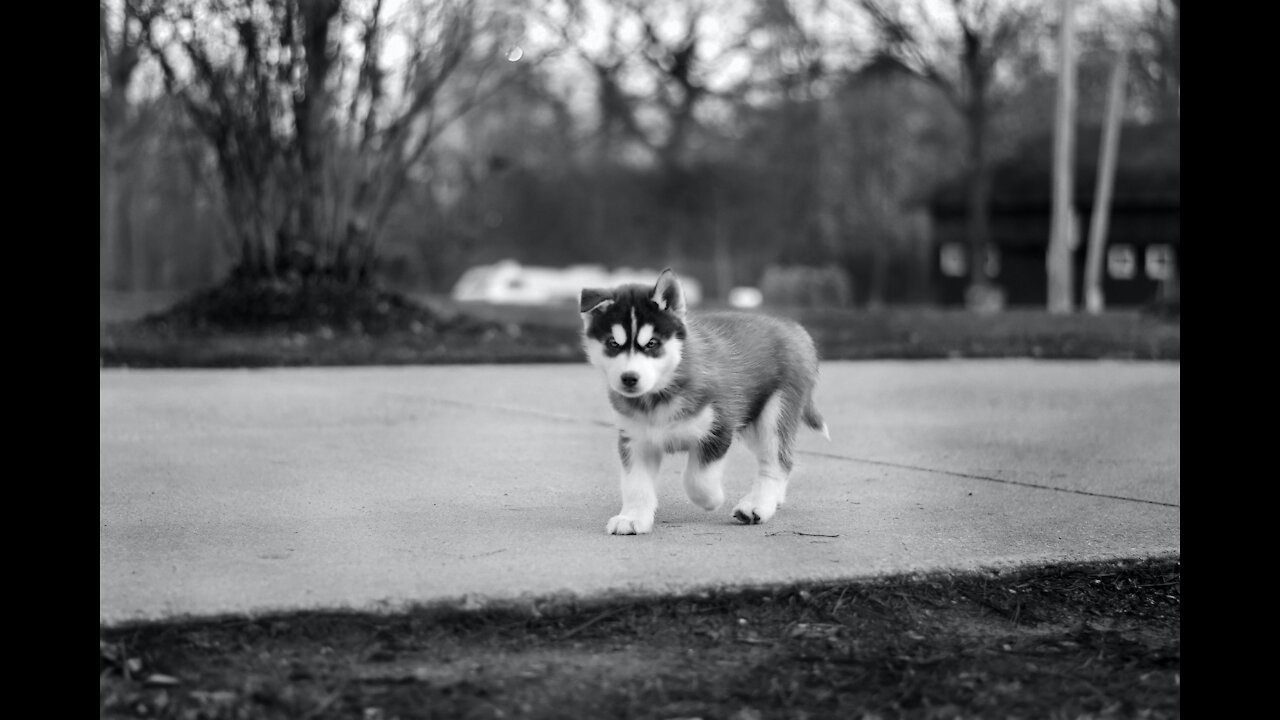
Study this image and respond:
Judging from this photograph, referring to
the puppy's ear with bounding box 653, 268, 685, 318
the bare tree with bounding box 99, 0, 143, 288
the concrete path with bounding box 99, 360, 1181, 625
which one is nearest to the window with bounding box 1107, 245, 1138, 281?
the bare tree with bounding box 99, 0, 143, 288

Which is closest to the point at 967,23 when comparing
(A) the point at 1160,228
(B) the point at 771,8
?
(B) the point at 771,8

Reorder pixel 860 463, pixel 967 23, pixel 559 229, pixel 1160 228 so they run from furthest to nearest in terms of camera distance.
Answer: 1. pixel 559 229
2. pixel 1160 228
3. pixel 967 23
4. pixel 860 463

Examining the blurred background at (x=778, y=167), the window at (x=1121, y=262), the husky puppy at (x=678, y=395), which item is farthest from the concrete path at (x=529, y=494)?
the window at (x=1121, y=262)

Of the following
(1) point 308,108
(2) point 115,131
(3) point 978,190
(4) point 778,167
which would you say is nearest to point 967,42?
(3) point 978,190

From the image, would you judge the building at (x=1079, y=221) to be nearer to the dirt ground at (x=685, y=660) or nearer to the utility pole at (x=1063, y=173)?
the utility pole at (x=1063, y=173)

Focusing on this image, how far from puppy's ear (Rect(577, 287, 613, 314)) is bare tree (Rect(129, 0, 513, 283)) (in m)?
9.31

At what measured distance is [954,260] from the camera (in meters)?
60.0

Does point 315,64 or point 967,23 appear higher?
point 967,23

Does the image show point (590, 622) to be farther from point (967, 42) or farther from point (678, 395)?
point (967, 42)

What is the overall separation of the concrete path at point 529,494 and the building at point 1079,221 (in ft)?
160
